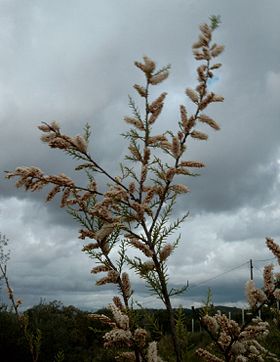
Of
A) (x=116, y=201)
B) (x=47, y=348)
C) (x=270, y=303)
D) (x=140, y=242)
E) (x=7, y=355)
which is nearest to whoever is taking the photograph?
(x=270, y=303)

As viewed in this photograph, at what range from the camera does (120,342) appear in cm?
197

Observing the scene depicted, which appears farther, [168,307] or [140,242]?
[140,242]

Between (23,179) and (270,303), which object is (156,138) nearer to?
(23,179)

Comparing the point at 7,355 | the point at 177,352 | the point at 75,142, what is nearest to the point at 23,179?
the point at 75,142

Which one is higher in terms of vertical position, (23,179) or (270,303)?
(23,179)

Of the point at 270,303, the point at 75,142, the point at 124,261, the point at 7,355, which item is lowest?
the point at 7,355

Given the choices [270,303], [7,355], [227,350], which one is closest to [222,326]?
[227,350]

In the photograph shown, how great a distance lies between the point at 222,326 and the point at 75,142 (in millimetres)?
1204

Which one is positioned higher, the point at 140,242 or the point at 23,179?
the point at 23,179

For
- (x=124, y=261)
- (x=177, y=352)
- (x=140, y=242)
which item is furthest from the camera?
(x=124, y=261)

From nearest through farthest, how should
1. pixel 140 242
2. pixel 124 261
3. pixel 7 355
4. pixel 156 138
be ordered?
pixel 140 242, pixel 124 261, pixel 156 138, pixel 7 355

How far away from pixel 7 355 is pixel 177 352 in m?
13.8

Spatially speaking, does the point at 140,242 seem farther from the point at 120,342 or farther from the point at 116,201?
the point at 120,342

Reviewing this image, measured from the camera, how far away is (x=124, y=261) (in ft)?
8.30
